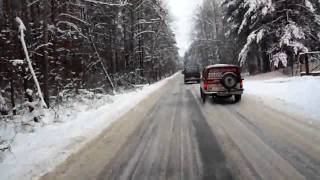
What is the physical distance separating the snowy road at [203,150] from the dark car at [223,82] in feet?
15.1

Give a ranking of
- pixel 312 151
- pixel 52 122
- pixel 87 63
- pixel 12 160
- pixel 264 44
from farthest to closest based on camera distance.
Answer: pixel 264 44 < pixel 87 63 < pixel 52 122 < pixel 12 160 < pixel 312 151

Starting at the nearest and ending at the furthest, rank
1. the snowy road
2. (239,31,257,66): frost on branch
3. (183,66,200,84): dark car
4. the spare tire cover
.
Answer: the snowy road
the spare tire cover
(239,31,257,66): frost on branch
(183,66,200,84): dark car

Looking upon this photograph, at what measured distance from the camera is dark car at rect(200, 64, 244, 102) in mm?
17172

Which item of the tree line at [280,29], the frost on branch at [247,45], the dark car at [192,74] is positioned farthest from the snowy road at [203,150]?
the dark car at [192,74]

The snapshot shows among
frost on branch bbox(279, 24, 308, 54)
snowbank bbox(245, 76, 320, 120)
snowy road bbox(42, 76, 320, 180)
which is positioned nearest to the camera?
snowy road bbox(42, 76, 320, 180)

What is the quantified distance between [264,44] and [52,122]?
23953 mm

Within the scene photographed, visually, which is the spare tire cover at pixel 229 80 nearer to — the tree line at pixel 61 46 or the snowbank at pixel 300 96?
the snowbank at pixel 300 96

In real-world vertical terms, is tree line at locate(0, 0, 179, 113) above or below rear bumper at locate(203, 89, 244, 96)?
above

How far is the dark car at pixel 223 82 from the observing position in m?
17.2

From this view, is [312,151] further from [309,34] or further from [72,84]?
[309,34]

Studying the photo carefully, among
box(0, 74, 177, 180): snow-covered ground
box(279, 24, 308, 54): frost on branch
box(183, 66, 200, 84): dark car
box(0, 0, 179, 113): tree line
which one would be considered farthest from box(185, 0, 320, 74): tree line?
box(0, 74, 177, 180): snow-covered ground

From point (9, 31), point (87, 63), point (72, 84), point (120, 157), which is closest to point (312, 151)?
point (120, 157)

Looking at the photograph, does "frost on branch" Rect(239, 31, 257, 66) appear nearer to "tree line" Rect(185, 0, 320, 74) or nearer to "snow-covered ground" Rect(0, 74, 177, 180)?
"tree line" Rect(185, 0, 320, 74)

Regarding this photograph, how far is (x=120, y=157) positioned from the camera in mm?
7660
